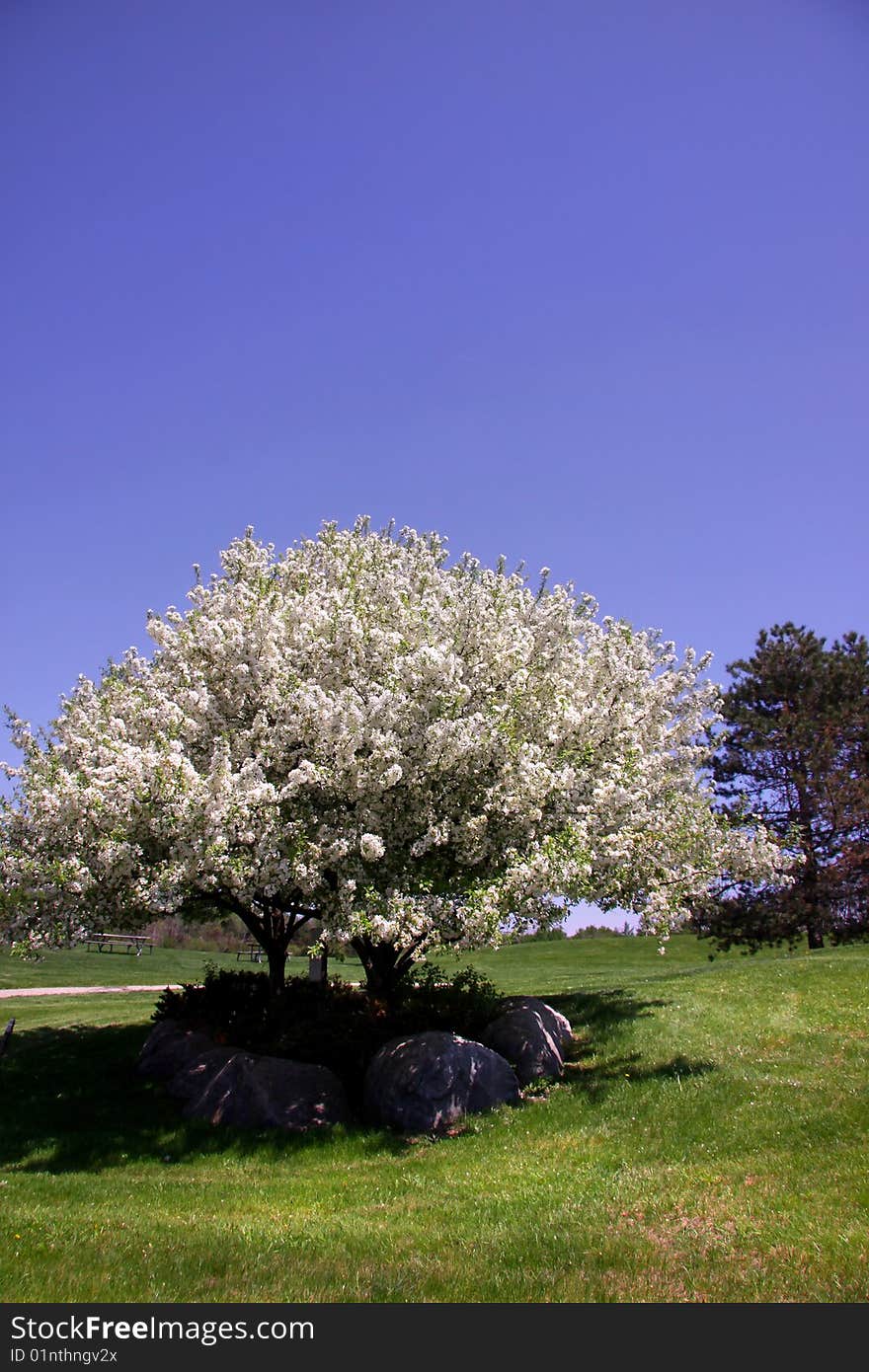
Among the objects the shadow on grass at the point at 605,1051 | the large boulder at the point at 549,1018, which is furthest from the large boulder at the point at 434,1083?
the large boulder at the point at 549,1018

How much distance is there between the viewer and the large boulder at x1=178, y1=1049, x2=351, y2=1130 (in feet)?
49.6

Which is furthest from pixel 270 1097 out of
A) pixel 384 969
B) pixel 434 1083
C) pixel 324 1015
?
pixel 384 969

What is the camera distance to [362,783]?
46.7 feet

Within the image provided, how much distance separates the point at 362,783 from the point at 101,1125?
8498mm

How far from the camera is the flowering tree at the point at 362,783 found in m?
13.6

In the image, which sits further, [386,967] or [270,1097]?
[386,967]

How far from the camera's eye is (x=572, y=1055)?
18219 millimetres

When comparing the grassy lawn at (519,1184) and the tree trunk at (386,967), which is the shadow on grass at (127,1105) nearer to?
the grassy lawn at (519,1184)

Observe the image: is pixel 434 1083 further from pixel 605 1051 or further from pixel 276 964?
pixel 276 964

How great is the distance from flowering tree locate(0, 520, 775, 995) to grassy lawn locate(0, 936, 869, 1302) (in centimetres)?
335

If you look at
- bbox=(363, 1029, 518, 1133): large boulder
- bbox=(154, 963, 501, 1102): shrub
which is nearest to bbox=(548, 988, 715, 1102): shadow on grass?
bbox=(363, 1029, 518, 1133): large boulder
